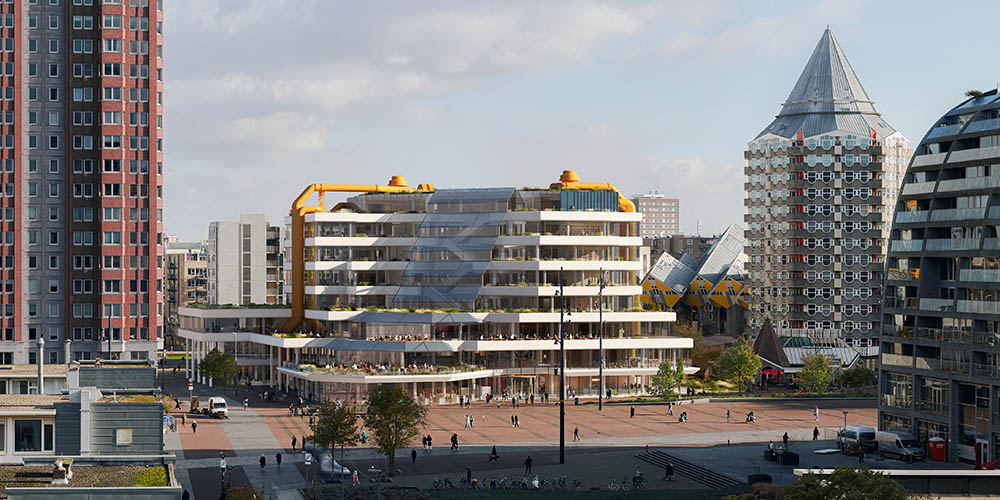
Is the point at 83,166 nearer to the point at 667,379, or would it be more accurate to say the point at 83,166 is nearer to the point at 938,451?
the point at 667,379

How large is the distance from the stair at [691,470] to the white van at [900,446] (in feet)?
50.3

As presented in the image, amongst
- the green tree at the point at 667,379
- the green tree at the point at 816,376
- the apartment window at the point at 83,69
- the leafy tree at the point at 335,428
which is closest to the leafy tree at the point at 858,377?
the green tree at the point at 816,376

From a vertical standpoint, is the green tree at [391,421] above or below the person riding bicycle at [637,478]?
above

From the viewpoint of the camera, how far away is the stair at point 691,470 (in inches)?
3147

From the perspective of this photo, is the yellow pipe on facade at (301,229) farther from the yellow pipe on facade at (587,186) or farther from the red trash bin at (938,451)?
the red trash bin at (938,451)

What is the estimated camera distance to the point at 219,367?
452 ft

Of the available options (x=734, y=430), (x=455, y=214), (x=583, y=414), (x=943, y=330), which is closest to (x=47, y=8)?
(x=455, y=214)

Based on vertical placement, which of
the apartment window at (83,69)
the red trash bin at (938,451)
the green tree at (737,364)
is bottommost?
the red trash bin at (938,451)

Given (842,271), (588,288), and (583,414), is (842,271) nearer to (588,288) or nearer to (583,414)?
(588,288)

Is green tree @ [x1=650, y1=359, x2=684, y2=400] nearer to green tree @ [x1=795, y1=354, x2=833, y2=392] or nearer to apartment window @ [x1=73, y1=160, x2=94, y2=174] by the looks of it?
green tree @ [x1=795, y1=354, x2=833, y2=392]

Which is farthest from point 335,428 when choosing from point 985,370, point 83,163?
point 83,163

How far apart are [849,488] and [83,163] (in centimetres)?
11250

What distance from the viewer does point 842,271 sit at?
183 m

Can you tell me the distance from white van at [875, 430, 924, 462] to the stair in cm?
1534
